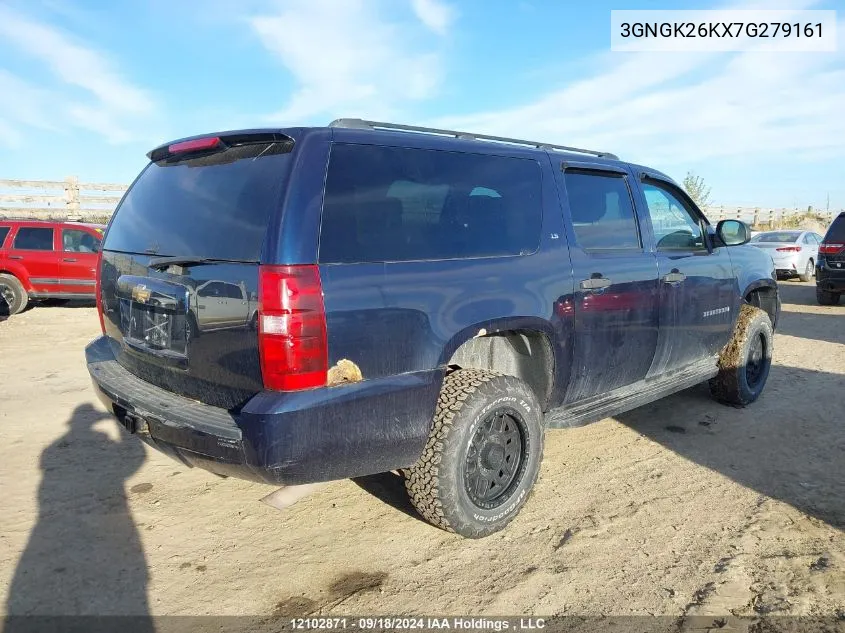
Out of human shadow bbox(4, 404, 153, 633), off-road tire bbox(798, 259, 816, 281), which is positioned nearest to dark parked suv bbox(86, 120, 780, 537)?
human shadow bbox(4, 404, 153, 633)

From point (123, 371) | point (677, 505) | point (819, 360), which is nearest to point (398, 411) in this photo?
point (123, 371)

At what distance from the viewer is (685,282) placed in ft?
13.7

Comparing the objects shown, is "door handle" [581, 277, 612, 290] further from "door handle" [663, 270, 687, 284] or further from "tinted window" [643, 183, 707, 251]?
"tinted window" [643, 183, 707, 251]

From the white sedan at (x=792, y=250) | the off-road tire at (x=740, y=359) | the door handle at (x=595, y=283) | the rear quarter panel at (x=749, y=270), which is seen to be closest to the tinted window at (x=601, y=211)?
the door handle at (x=595, y=283)

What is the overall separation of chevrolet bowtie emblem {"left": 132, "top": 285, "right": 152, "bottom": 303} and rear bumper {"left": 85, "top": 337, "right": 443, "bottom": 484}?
1.41 ft

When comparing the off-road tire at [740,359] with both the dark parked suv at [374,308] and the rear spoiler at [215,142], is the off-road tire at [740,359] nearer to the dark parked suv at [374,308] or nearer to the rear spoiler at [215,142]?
the dark parked suv at [374,308]

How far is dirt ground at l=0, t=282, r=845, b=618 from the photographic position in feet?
8.23

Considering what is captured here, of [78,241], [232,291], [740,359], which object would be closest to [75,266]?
[78,241]

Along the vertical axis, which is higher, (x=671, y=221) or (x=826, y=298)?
(x=671, y=221)

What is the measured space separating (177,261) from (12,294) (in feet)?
31.7

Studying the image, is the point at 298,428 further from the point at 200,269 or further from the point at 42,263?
the point at 42,263

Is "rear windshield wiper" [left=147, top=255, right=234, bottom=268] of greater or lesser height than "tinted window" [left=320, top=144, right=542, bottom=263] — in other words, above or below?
below

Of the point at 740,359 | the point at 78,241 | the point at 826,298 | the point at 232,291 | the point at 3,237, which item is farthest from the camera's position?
the point at 826,298

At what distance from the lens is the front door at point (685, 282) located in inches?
161
